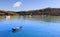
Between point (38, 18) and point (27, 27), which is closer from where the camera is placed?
point (27, 27)

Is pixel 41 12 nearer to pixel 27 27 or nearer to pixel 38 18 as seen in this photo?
pixel 38 18

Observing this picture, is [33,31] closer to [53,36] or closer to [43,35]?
[43,35]

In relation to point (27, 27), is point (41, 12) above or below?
above

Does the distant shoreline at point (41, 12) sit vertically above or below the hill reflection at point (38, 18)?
above

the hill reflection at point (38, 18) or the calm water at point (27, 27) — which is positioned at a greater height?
the hill reflection at point (38, 18)

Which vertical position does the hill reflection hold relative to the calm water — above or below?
above

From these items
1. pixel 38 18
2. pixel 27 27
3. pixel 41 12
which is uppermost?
pixel 41 12

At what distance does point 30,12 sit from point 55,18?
18.5 inches

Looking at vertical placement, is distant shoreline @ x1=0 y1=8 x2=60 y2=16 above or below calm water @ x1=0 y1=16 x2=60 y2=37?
above

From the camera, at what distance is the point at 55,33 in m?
1.85

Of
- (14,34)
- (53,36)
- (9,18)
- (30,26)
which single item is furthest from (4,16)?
(53,36)

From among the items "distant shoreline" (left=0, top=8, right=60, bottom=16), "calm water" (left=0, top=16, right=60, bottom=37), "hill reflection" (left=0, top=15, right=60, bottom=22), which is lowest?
"calm water" (left=0, top=16, right=60, bottom=37)

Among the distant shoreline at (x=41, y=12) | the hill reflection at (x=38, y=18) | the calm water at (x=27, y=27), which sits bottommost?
the calm water at (x=27, y=27)

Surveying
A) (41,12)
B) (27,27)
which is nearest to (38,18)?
(41,12)
